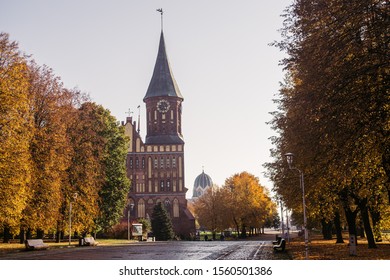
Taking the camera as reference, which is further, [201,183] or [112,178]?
[201,183]

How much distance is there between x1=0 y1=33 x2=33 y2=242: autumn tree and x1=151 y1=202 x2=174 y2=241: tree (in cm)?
2796

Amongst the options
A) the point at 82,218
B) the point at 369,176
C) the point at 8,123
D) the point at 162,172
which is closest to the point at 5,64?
the point at 8,123

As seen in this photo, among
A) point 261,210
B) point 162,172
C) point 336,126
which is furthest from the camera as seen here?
point 162,172

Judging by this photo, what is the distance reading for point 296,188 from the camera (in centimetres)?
2048

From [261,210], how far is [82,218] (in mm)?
22017

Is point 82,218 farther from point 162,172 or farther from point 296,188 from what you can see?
point 162,172

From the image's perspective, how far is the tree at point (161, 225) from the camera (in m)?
46.1

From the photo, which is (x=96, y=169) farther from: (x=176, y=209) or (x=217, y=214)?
(x=176, y=209)

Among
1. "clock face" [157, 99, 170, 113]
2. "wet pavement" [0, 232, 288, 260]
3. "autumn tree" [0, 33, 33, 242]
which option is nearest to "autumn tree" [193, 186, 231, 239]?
"clock face" [157, 99, 170, 113]

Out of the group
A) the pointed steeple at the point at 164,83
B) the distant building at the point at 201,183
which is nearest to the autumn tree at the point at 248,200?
the pointed steeple at the point at 164,83

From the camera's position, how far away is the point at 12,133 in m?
17.6

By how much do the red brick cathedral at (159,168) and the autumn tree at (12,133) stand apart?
87.8ft

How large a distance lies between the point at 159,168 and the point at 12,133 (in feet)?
120

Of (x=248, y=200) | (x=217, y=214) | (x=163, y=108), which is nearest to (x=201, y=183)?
(x=217, y=214)
